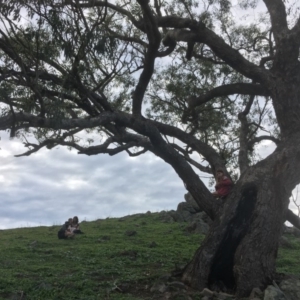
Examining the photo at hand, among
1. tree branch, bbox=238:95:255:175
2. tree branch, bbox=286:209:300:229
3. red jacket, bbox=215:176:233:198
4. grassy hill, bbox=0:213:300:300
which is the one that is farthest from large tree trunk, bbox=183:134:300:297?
tree branch, bbox=286:209:300:229

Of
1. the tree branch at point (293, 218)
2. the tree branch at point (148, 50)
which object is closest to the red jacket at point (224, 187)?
the tree branch at point (148, 50)

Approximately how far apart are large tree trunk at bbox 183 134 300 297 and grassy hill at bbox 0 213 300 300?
755mm

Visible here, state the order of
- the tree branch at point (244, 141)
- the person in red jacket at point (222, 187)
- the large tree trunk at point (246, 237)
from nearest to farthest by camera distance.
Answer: the large tree trunk at point (246, 237)
the person in red jacket at point (222, 187)
the tree branch at point (244, 141)

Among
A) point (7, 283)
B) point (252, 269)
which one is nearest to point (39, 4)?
point (7, 283)

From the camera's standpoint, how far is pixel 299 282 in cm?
1104

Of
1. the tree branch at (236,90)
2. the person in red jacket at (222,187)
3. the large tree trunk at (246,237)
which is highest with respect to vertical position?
the tree branch at (236,90)

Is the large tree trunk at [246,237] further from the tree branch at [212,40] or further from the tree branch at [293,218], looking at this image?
the tree branch at [212,40]

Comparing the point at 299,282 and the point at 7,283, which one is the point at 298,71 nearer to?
the point at 299,282

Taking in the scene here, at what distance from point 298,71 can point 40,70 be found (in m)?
5.38

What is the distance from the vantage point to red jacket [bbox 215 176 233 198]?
11906mm

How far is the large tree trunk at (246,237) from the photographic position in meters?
10.7

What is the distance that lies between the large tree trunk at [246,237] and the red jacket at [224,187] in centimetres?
46

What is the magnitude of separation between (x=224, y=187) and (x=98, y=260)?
3.81m

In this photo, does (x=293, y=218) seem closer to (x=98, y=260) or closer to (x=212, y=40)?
(x=212, y=40)
